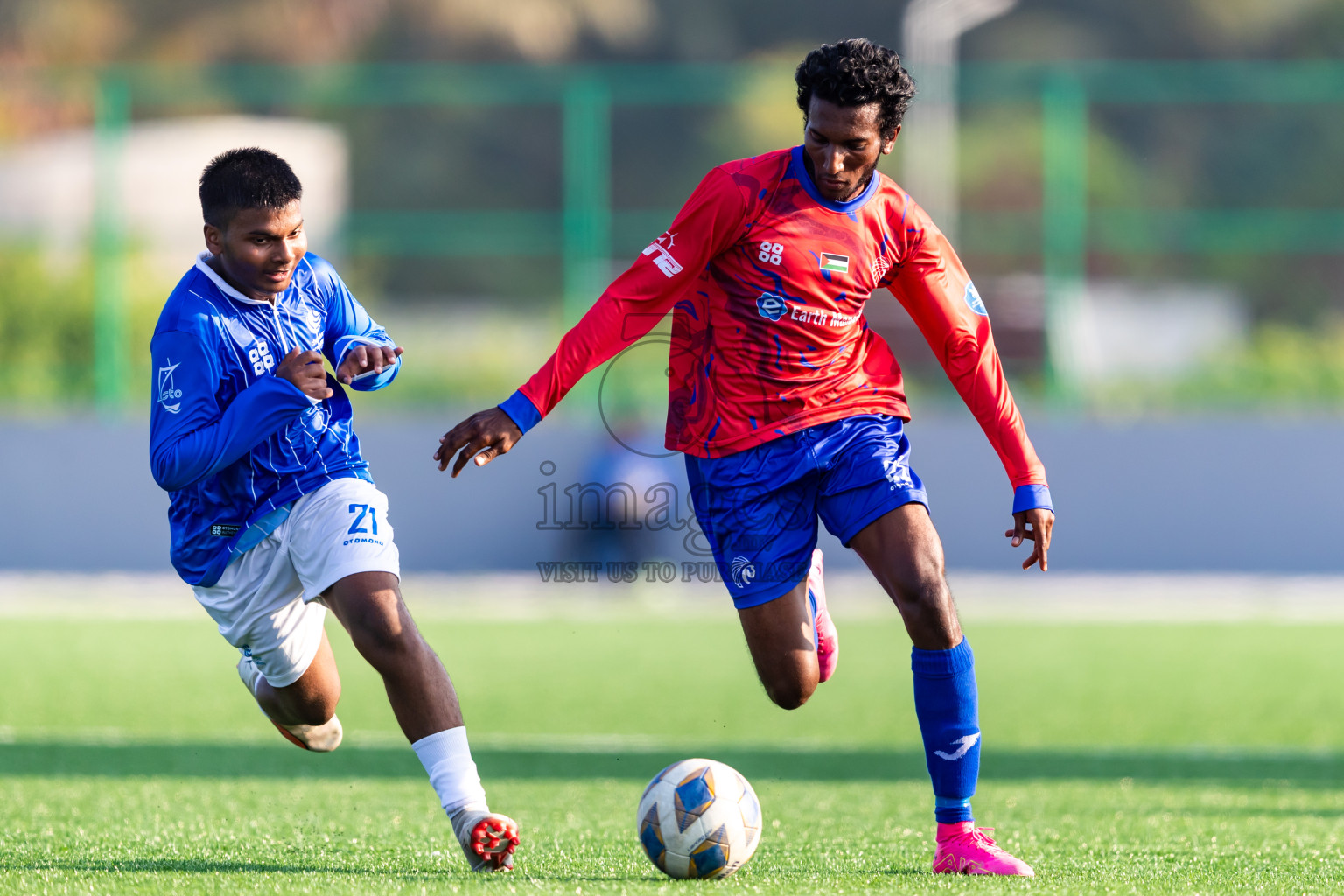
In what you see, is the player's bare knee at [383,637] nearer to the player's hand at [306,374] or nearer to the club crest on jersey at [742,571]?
the player's hand at [306,374]

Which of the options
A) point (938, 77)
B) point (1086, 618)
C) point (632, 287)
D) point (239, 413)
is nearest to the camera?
point (239, 413)

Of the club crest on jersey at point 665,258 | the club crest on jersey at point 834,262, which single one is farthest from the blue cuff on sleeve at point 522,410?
the club crest on jersey at point 834,262

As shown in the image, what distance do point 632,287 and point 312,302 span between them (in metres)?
0.92

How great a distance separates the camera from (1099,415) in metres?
16.1

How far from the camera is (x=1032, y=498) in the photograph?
15.6 feet

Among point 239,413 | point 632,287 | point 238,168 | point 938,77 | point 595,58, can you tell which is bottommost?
point 239,413

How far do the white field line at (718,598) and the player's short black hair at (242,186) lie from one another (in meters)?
8.70

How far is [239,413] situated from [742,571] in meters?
1.52

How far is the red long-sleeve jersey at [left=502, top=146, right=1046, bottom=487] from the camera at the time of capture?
15.8 ft

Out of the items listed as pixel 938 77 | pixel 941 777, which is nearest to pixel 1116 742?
pixel 941 777

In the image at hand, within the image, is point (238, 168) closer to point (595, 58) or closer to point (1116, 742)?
point (1116, 742)

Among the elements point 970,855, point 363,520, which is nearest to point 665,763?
point 970,855

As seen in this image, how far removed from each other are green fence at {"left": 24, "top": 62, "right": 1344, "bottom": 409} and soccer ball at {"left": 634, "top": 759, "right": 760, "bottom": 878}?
12632 mm

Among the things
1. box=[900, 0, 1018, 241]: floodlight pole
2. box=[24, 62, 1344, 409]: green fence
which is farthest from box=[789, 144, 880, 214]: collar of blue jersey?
box=[900, 0, 1018, 241]: floodlight pole
